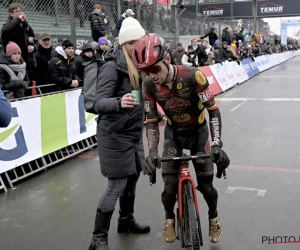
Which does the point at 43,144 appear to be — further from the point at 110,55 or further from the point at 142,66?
the point at 142,66

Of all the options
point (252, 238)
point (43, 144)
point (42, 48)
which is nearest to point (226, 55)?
point (42, 48)

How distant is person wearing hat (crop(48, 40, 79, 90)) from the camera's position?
6887mm

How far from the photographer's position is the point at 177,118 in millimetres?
3141

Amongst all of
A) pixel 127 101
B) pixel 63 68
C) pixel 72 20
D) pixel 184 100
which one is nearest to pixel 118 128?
pixel 127 101

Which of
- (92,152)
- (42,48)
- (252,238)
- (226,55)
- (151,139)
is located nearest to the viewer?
(151,139)

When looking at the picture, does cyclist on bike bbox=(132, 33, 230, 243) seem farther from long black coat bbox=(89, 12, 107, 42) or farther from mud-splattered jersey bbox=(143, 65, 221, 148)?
long black coat bbox=(89, 12, 107, 42)

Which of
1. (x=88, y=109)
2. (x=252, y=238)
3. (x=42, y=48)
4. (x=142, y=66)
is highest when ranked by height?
(x=42, y=48)

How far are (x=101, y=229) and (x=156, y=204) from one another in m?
1.31

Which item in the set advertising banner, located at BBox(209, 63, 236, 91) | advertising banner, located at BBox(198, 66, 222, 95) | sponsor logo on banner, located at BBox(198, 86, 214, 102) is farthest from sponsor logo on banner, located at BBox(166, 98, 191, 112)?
advertising banner, located at BBox(209, 63, 236, 91)

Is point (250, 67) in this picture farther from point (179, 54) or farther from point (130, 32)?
point (130, 32)

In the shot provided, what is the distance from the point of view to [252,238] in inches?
141

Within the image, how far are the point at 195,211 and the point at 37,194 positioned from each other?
2.82 m

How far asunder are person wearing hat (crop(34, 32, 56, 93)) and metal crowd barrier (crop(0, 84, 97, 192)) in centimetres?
67

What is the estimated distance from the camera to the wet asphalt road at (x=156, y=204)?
3.67m
